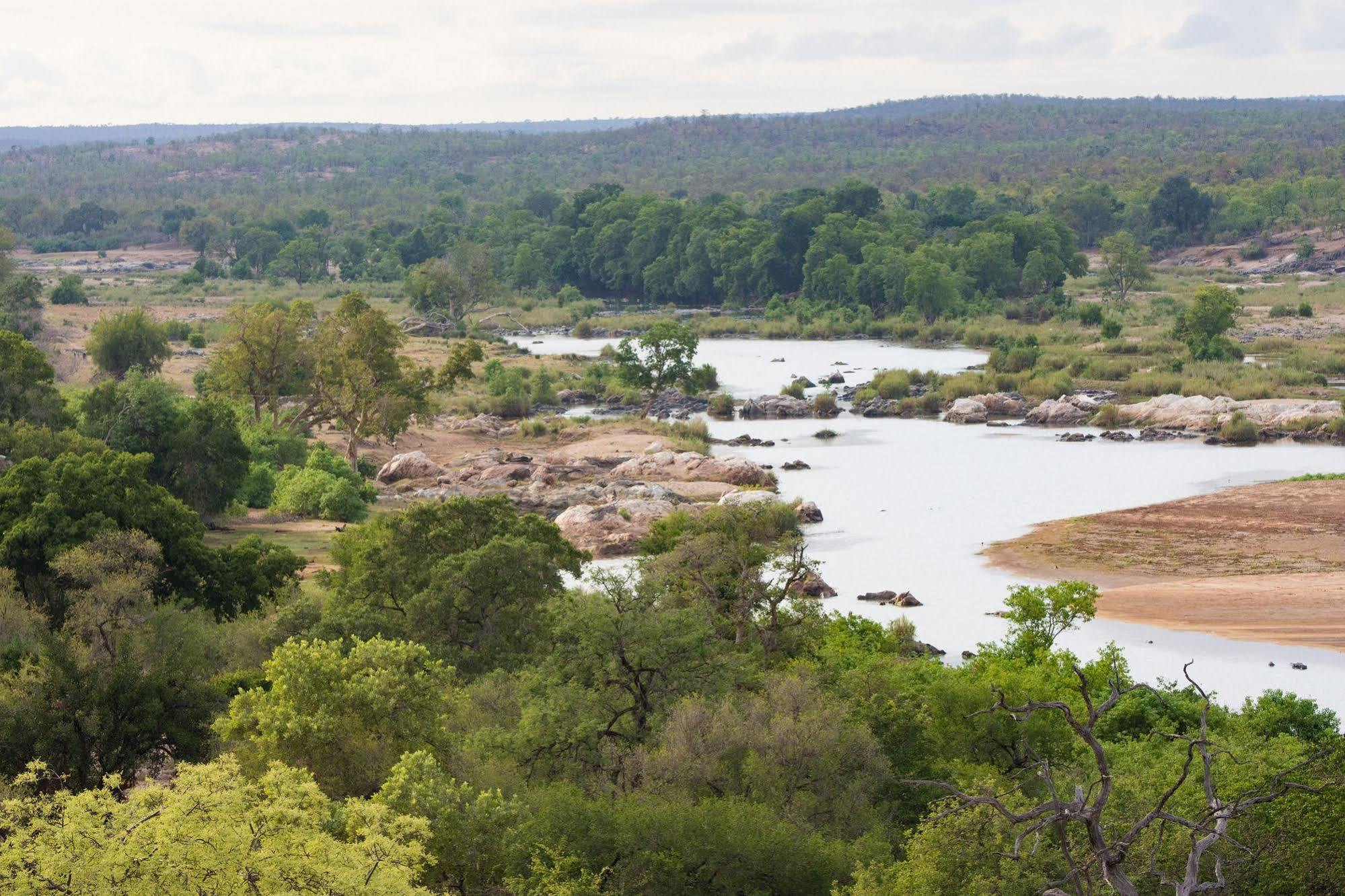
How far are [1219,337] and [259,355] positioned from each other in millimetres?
45747

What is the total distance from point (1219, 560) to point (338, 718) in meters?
28.5

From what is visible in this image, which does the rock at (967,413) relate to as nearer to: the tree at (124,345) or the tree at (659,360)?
the tree at (659,360)

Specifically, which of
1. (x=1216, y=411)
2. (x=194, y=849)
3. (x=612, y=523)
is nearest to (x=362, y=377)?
(x=612, y=523)

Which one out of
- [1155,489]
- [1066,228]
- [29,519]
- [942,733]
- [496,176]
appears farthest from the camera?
[496,176]

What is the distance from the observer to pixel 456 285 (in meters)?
96.2

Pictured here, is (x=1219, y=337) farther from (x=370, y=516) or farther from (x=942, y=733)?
(x=942, y=733)

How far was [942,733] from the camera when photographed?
2144cm

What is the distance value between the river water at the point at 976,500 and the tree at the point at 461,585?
404 inches

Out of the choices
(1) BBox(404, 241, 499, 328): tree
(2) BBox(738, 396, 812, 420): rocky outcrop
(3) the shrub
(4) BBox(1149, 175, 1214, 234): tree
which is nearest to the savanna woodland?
(3) the shrub

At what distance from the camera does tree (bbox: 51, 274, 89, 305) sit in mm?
93875

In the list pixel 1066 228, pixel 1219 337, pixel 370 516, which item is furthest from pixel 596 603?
pixel 1066 228

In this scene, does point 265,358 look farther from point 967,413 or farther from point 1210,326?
point 1210,326

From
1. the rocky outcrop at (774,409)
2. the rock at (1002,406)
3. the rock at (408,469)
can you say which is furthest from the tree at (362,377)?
the rock at (1002,406)

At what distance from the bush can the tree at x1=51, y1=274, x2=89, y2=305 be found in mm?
68750
